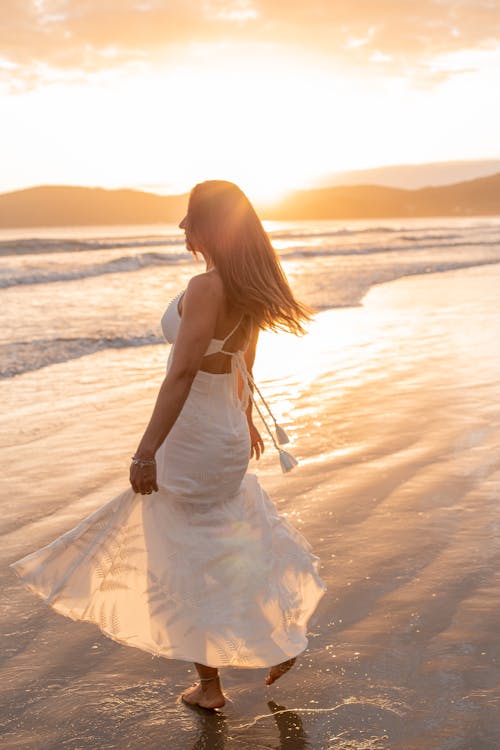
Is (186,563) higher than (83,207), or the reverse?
(83,207)

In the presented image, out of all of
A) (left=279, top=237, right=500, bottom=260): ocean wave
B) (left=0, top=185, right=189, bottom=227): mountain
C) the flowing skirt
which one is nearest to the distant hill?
(left=0, top=185, right=189, bottom=227): mountain

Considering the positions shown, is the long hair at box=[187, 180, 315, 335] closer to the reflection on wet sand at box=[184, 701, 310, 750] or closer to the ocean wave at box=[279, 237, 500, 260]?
the reflection on wet sand at box=[184, 701, 310, 750]

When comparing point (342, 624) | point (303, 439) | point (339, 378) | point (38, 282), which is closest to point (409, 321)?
point (339, 378)

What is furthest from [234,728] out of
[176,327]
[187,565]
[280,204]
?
[280,204]

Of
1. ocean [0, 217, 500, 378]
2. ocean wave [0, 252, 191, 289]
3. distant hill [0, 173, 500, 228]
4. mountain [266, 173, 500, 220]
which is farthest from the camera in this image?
mountain [266, 173, 500, 220]

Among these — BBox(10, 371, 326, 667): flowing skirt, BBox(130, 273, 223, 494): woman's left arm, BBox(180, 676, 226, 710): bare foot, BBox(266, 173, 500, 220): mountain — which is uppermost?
BBox(266, 173, 500, 220): mountain

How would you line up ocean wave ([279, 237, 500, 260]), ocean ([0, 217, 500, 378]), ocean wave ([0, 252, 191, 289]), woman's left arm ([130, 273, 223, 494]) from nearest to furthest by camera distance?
woman's left arm ([130, 273, 223, 494]), ocean ([0, 217, 500, 378]), ocean wave ([0, 252, 191, 289]), ocean wave ([279, 237, 500, 260])

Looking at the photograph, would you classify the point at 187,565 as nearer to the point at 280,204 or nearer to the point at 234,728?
the point at 234,728

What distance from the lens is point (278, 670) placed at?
123 inches

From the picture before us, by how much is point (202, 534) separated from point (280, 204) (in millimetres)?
160167

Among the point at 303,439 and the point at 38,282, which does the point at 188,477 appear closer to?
the point at 303,439

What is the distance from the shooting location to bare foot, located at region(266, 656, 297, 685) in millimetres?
3117

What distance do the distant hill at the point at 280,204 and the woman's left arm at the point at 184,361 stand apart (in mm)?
122140

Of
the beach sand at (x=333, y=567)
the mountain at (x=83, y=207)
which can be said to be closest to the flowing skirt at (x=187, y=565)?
the beach sand at (x=333, y=567)
